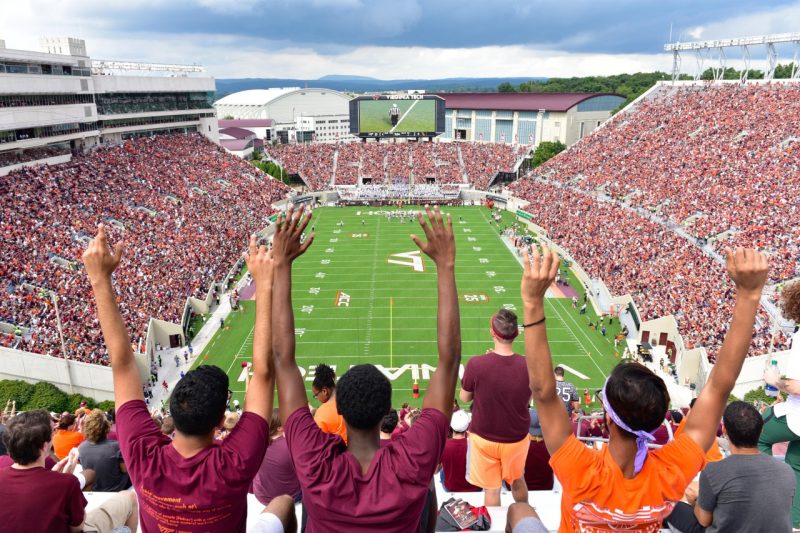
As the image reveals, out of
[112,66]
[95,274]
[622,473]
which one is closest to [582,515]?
[622,473]

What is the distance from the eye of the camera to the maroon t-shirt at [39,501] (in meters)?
2.79

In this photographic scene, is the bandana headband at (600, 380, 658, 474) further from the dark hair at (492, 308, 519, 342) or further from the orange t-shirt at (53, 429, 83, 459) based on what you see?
the orange t-shirt at (53, 429, 83, 459)

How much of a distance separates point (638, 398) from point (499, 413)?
231 cm

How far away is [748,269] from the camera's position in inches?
104

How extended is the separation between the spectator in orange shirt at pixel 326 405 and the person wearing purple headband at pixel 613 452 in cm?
274

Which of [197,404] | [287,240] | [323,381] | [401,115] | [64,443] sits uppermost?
[401,115]

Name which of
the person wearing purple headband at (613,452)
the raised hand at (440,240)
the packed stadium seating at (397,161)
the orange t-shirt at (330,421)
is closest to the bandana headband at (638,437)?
the person wearing purple headband at (613,452)

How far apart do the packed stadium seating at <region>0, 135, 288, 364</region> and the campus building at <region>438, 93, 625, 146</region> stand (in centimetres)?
3600

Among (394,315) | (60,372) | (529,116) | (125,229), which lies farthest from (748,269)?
(529,116)

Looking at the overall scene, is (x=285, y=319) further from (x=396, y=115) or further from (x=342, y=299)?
(x=396, y=115)

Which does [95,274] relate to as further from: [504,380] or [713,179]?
[713,179]

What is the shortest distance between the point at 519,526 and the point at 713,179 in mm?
33880

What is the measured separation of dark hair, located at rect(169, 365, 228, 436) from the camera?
2.58 meters

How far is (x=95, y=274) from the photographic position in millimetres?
2975
